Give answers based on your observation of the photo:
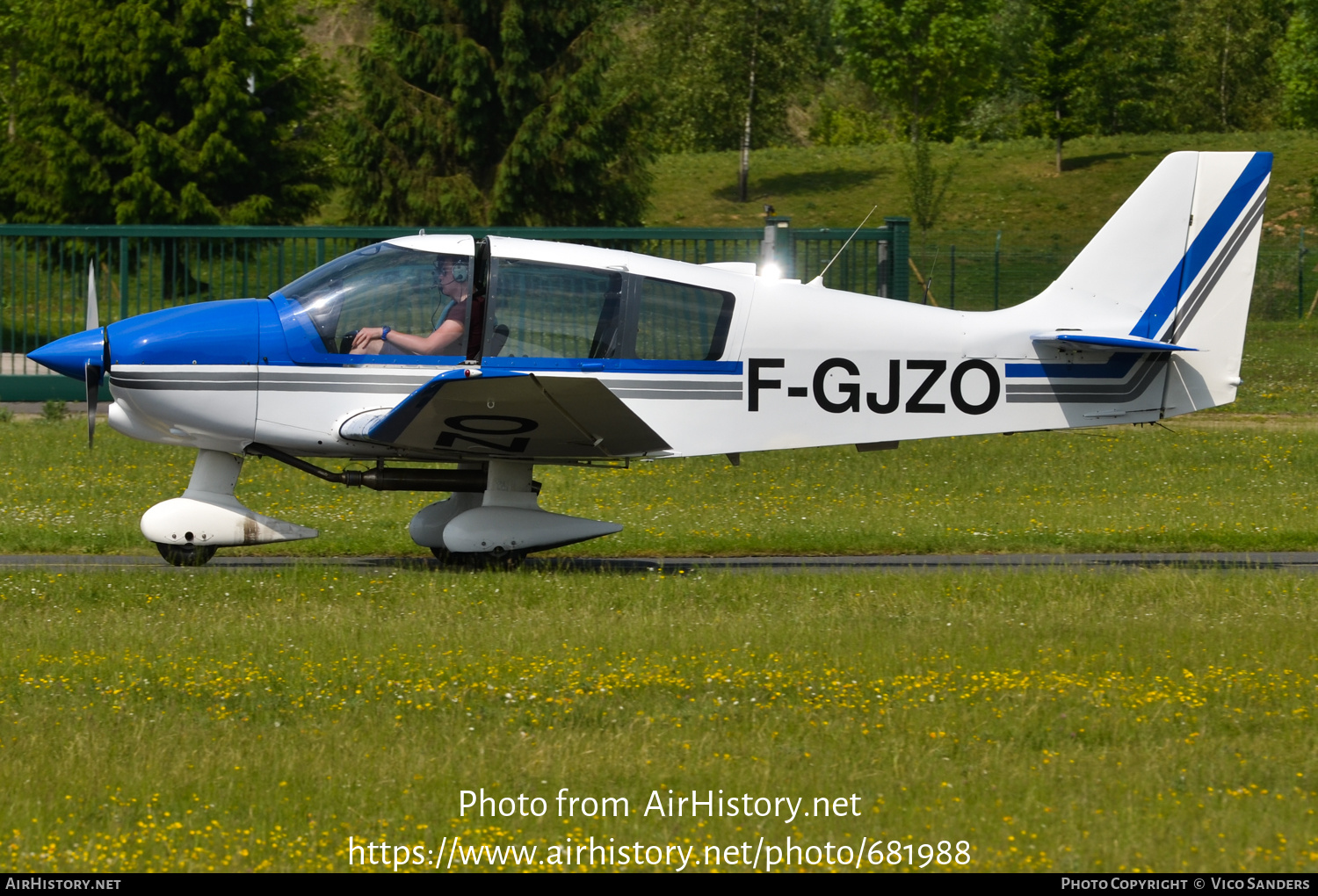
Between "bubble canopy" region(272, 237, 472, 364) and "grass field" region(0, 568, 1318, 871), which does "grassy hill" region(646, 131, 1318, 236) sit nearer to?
"bubble canopy" region(272, 237, 472, 364)

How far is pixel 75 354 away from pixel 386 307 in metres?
1.98

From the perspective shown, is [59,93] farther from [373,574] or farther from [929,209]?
[373,574]

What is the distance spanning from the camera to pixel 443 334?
9.24 meters

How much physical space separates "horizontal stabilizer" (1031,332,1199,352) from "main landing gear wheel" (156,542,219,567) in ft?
19.1

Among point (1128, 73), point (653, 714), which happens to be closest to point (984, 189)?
point (1128, 73)

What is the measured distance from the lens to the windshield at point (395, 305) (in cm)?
919

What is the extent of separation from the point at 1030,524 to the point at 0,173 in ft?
108

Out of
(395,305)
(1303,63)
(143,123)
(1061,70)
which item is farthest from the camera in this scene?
(1303,63)

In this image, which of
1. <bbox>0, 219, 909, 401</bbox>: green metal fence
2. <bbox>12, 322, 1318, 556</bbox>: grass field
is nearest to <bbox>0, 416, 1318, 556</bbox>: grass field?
<bbox>12, 322, 1318, 556</bbox>: grass field

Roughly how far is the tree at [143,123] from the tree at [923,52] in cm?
3221

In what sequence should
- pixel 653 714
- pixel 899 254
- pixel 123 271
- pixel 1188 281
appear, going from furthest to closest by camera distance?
pixel 123 271, pixel 899 254, pixel 1188 281, pixel 653 714

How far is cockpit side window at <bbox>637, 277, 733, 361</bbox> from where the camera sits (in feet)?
31.0

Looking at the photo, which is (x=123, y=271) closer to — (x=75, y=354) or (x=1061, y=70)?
(x=75, y=354)

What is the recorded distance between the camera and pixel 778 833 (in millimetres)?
4910
